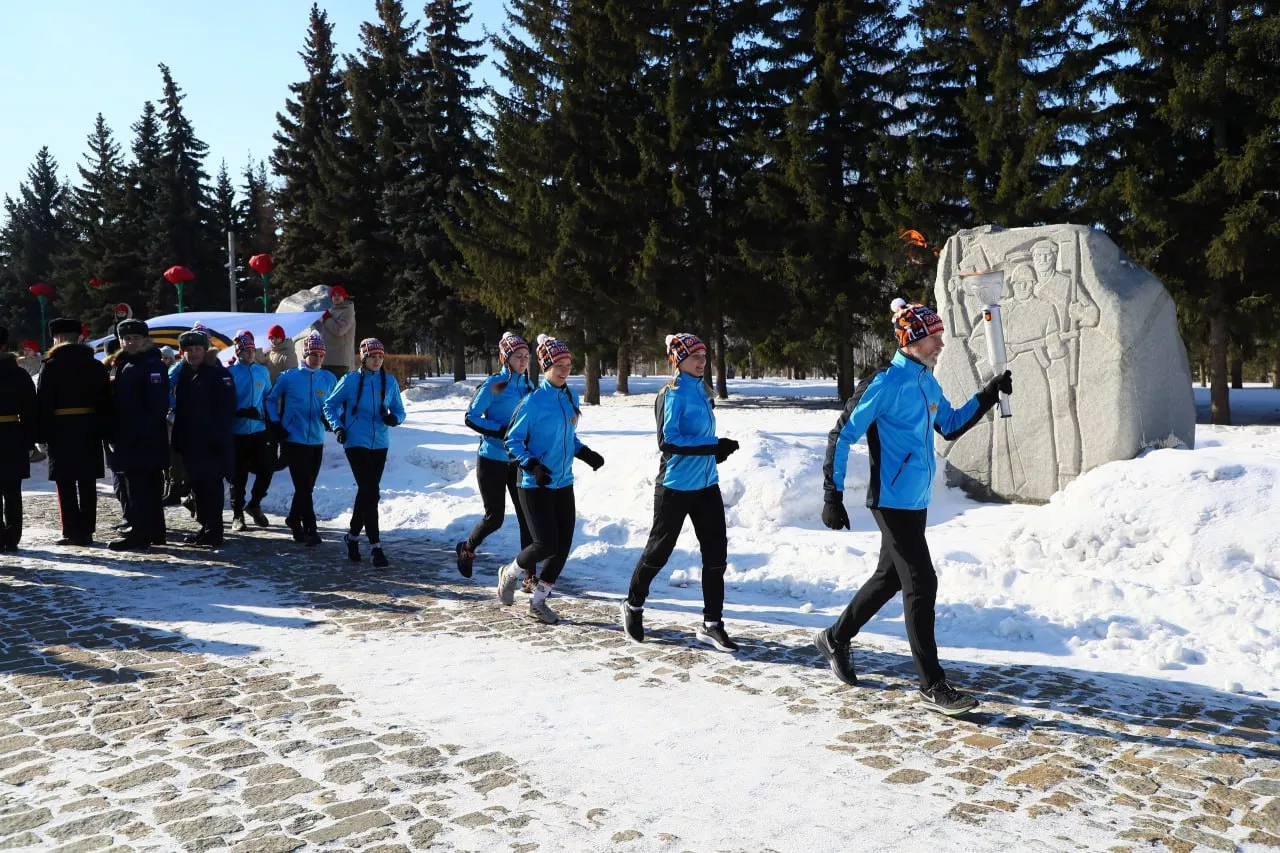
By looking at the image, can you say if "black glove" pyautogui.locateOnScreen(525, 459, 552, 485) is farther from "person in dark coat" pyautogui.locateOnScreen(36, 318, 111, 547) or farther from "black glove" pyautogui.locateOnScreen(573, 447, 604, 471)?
"person in dark coat" pyautogui.locateOnScreen(36, 318, 111, 547)

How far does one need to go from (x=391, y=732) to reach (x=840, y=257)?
2135 centimetres

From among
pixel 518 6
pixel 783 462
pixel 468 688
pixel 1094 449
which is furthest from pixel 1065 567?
pixel 518 6

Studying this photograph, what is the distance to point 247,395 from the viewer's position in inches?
402

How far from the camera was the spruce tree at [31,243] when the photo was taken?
58.6 meters

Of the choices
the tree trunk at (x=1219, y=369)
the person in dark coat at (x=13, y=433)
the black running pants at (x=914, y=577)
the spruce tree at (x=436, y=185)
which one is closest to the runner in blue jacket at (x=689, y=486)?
the black running pants at (x=914, y=577)

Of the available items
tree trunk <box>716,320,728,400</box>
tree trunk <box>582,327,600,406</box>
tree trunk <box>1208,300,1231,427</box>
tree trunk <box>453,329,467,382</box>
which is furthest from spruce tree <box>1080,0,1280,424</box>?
tree trunk <box>453,329,467,382</box>

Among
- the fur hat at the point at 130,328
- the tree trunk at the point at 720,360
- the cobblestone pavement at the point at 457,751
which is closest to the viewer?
the cobblestone pavement at the point at 457,751

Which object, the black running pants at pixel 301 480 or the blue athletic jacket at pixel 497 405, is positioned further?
the black running pants at pixel 301 480

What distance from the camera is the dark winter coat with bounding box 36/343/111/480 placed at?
351 inches

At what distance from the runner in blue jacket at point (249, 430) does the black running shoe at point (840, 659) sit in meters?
7.16

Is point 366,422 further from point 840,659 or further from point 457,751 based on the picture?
point 840,659

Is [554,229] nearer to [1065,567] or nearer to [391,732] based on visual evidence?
[1065,567]

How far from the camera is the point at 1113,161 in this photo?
2088 centimetres

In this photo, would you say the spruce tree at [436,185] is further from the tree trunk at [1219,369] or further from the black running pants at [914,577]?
the black running pants at [914,577]
